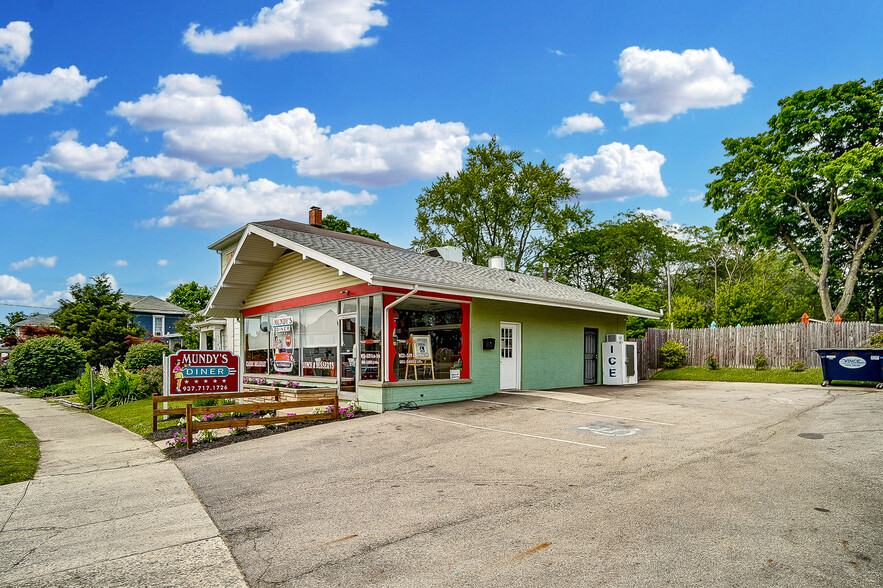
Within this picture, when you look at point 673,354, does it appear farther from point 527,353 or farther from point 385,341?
point 385,341

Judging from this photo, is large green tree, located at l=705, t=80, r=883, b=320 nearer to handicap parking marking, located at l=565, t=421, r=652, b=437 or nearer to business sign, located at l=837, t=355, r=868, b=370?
business sign, located at l=837, t=355, r=868, b=370

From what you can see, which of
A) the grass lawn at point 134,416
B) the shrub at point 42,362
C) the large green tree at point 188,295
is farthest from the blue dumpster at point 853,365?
the large green tree at point 188,295

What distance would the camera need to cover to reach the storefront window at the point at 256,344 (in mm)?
16047

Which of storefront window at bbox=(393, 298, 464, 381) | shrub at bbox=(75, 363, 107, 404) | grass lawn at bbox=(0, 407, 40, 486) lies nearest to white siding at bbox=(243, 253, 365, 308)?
storefront window at bbox=(393, 298, 464, 381)

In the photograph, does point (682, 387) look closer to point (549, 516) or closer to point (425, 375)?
point (425, 375)

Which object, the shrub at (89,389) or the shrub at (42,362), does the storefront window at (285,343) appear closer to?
the shrub at (89,389)

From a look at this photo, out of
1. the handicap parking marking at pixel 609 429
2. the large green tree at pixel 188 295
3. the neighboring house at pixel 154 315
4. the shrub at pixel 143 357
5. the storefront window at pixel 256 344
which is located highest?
the large green tree at pixel 188 295

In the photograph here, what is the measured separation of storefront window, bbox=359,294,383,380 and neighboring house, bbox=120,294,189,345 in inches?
1409

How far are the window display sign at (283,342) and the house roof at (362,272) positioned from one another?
1.77 meters

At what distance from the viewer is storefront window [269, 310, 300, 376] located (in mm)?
14391

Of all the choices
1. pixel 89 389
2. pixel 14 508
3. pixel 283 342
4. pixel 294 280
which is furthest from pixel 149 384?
pixel 14 508

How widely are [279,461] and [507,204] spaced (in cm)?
3308

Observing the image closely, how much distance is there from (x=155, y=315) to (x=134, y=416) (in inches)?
1332

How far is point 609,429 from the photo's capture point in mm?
8625
